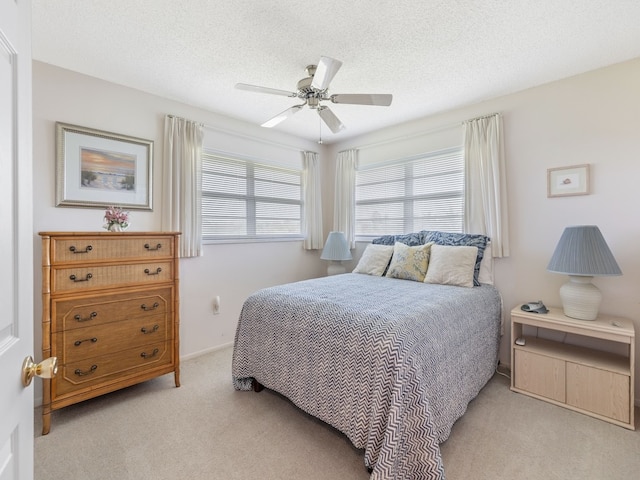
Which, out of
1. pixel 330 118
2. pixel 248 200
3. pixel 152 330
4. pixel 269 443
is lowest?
pixel 269 443

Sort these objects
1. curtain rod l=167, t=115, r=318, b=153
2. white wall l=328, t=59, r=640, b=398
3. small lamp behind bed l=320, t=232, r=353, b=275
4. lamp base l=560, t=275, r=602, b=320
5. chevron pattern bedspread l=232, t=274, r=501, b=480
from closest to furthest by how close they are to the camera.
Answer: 1. chevron pattern bedspread l=232, t=274, r=501, b=480
2. lamp base l=560, t=275, r=602, b=320
3. white wall l=328, t=59, r=640, b=398
4. curtain rod l=167, t=115, r=318, b=153
5. small lamp behind bed l=320, t=232, r=353, b=275

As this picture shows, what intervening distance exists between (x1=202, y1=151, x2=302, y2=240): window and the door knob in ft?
8.44

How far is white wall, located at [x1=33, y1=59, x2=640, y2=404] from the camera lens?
7.43ft

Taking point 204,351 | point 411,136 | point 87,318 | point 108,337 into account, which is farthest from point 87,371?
point 411,136

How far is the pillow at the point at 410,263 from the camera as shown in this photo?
2.88 metres

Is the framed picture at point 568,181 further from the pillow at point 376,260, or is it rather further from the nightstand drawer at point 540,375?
the pillow at point 376,260

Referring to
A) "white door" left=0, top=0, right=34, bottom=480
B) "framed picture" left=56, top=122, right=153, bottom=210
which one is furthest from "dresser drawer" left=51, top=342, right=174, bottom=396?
"white door" left=0, top=0, right=34, bottom=480

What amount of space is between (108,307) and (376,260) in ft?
8.06

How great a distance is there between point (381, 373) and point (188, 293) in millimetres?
2279

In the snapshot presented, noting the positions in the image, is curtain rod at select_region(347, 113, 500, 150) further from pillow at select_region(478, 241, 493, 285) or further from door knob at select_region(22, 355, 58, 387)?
door knob at select_region(22, 355, 58, 387)

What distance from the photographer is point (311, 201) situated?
14.0 ft

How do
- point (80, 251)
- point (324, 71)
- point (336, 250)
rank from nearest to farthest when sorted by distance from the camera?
point (324, 71)
point (80, 251)
point (336, 250)

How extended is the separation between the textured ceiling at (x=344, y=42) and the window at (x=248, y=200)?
0.87m

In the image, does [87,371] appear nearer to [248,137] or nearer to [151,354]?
[151,354]
